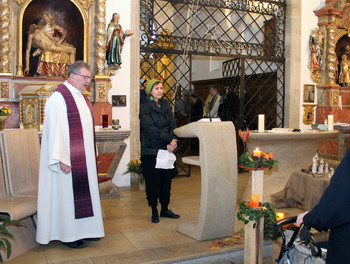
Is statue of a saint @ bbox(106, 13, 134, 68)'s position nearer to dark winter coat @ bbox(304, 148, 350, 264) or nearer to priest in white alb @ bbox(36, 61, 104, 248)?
priest in white alb @ bbox(36, 61, 104, 248)

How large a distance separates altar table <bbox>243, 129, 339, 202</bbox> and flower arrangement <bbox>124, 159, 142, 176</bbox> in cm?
194

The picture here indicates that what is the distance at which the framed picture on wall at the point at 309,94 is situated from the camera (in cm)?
880

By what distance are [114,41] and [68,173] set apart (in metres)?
3.45

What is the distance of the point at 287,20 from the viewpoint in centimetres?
879

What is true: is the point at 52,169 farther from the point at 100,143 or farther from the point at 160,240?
the point at 100,143

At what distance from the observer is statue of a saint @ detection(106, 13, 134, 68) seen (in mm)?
6551

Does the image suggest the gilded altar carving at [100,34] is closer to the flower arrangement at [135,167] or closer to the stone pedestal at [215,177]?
the flower arrangement at [135,167]

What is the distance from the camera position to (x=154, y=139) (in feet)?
14.6

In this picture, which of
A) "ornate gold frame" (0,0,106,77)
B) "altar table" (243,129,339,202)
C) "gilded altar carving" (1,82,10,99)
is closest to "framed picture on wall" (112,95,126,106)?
"ornate gold frame" (0,0,106,77)

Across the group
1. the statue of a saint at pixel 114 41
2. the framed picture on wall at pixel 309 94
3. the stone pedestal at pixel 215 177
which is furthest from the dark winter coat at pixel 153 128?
the framed picture on wall at pixel 309 94

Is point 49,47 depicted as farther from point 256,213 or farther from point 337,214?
point 337,214

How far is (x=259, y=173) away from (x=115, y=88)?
12.3 ft

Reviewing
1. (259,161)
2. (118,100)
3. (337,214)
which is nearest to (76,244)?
(259,161)

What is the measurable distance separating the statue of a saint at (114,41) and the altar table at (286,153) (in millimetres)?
2712
